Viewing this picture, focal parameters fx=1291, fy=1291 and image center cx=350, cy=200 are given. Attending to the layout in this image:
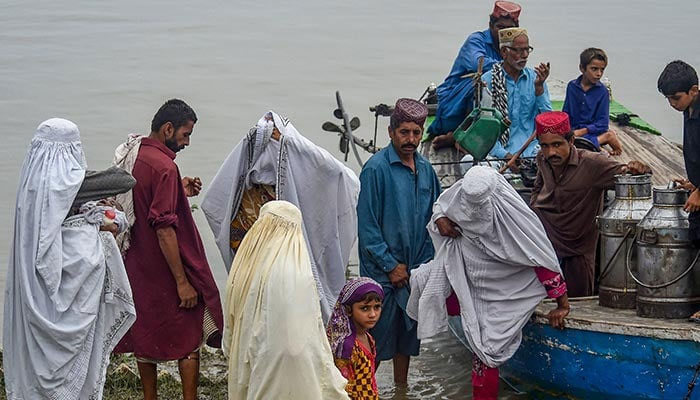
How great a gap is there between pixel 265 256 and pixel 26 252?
1.35 m

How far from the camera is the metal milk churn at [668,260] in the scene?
6379mm

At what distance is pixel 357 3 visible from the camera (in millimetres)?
23281

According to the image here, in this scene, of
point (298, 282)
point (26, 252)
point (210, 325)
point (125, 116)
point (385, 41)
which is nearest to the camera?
point (298, 282)

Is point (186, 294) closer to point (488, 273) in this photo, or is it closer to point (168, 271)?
point (168, 271)

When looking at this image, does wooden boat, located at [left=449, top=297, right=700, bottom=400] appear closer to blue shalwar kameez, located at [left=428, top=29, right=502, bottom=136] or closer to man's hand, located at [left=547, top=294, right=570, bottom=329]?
man's hand, located at [left=547, top=294, right=570, bottom=329]

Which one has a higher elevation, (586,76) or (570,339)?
(586,76)

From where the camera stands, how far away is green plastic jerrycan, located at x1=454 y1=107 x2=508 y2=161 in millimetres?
7840

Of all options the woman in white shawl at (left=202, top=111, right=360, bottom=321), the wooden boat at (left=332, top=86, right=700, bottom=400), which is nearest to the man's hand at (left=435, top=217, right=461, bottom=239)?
the woman in white shawl at (left=202, top=111, right=360, bottom=321)

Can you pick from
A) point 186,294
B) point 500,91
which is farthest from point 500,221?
point 500,91

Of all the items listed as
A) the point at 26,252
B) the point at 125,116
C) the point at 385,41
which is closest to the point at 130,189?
the point at 26,252

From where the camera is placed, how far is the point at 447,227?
6.42 m

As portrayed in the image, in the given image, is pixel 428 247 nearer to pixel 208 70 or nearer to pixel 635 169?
pixel 635 169

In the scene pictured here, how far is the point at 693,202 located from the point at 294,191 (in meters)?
1.98

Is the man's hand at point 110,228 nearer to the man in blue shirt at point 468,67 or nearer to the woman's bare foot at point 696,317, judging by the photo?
the woman's bare foot at point 696,317
